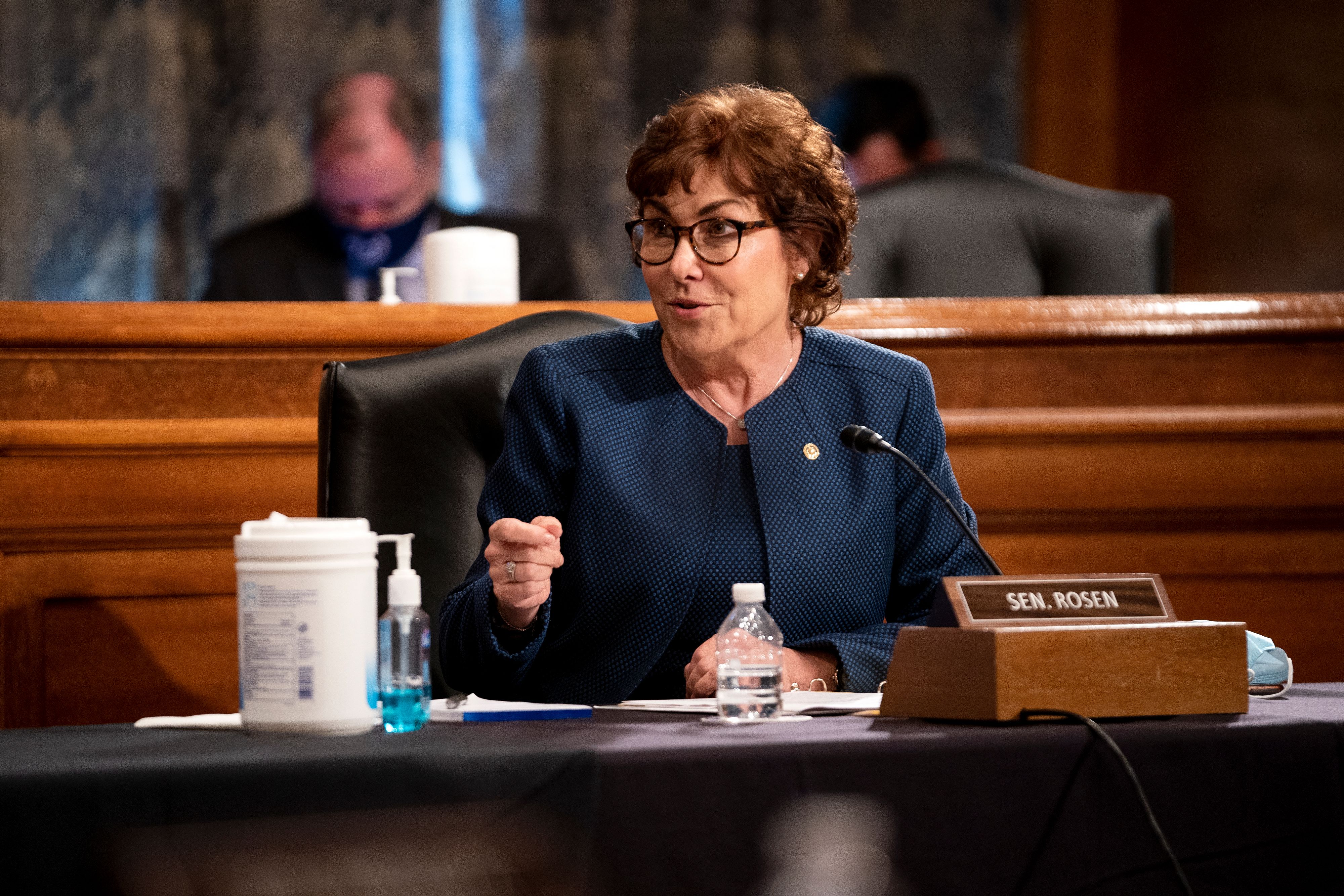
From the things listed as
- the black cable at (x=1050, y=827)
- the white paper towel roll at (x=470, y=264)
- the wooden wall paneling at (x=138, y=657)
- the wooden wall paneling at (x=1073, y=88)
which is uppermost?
the wooden wall paneling at (x=1073, y=88)

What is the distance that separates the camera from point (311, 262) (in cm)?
351

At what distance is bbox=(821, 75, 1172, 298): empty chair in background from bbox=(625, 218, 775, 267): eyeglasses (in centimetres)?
114

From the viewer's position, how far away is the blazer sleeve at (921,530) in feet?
4.69

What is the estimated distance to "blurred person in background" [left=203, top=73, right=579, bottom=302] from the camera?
137 inches

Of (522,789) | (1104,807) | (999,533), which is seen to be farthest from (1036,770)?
(999,533)

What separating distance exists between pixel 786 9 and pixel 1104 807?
149 inches

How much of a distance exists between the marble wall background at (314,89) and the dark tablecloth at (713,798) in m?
3.40

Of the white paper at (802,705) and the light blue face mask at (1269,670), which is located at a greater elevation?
the light blue face mask at (1269,670)

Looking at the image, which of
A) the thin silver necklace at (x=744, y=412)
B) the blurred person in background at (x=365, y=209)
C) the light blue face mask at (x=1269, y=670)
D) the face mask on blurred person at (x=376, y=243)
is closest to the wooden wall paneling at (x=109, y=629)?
the thin silver necklace at (x=744, y=412)

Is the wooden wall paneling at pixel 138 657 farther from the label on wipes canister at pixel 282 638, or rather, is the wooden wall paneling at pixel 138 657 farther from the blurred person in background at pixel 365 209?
the blurred person in background at pixel 365 209

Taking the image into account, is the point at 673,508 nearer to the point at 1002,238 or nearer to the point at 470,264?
the point at 470,264

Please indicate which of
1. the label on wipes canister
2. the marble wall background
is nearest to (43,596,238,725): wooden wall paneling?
the label on wipes canister

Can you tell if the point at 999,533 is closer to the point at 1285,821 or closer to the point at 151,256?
the point at 1285,821

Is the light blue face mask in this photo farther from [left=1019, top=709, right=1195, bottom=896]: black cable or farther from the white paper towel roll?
the white paper towel roll
